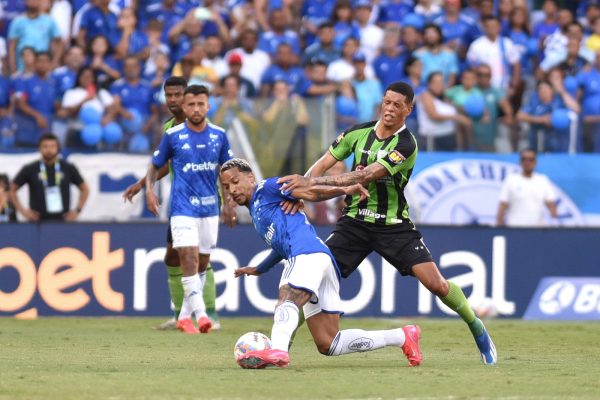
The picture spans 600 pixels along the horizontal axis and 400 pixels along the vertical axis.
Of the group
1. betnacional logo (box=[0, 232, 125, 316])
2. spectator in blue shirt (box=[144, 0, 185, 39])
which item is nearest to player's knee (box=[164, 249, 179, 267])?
betnacional logo (box=[0, 232, 125, 316])

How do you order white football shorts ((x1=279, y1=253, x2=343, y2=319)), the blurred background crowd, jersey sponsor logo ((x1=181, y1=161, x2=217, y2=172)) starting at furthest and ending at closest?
the blurred background crowd → jersey sponsor logo ((x1=181, y1=161, x2=217, y2=172)) → white football shorts ((x1=279, y1=253, x2=343, y2=319))

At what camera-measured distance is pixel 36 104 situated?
18156 millimetres

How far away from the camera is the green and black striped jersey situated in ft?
34.9

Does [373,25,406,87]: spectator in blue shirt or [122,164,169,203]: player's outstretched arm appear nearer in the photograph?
[122,164,169,203]: player's outstretched arm

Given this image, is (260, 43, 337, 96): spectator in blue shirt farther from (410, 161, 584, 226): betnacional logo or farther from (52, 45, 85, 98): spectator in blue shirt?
(52, 45, 85, 98): spectator in blue shirt

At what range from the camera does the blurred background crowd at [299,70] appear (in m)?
17.4

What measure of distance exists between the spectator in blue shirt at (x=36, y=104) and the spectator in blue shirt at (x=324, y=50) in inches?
157

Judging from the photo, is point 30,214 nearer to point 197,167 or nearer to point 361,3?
point 197,167

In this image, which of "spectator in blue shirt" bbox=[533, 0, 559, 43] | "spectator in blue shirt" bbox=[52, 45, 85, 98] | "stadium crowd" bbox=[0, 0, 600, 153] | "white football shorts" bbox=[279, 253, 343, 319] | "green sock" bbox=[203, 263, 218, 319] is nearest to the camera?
"white football shorts" bbox=[279, 253, 343, 319]

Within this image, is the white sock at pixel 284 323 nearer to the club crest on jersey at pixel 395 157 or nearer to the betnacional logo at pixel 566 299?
the club crest on jersey at pixel 395 157

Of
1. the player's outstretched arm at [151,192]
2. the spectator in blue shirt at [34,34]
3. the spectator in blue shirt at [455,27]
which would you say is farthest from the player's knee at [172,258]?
the spectator in blue shirt at [455,27]

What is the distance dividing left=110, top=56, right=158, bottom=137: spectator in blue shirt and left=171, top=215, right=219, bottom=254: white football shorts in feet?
15.2

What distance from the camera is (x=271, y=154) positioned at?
1736 cm

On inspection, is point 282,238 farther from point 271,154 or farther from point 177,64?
point 177,64
